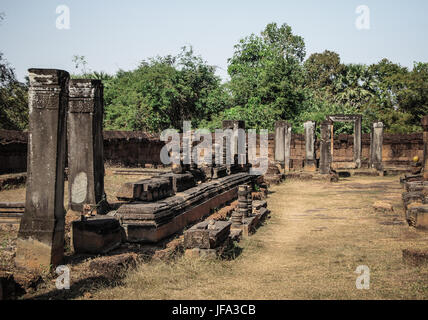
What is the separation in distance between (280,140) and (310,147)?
61.2 inches

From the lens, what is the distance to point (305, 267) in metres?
6.12

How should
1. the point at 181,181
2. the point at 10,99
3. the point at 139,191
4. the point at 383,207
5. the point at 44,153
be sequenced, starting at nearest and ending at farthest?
the point at 44,153, the point at 139,191, the point at 181,181, the point at 383,207, the point at 10,99

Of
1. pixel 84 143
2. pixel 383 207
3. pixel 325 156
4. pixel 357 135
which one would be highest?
pixel 357 135

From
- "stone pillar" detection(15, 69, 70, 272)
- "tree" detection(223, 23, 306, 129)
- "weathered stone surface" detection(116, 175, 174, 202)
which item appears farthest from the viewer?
"tree" detection(223, 23, 306, 129)

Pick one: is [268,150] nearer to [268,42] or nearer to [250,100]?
[250,100]

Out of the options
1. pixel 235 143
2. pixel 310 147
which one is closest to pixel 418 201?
pixel 235 143

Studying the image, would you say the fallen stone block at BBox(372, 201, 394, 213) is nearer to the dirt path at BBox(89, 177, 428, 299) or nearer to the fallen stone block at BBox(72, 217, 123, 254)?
the dirt path at BBox(89, 177, 428, 299)

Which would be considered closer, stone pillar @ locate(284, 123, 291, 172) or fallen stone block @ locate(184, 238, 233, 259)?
fallen stone block @ locate(184, 238, 233, 259)

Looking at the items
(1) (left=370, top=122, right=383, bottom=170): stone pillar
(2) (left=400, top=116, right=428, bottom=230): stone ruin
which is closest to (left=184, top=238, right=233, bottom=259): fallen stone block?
(2) (left=400, top=116, right=428, bottom=230): stone ruin

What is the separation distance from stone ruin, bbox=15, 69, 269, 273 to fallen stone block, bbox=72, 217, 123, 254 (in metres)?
0.01

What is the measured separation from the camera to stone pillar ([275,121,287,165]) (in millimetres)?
21047

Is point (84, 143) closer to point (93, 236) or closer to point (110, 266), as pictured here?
point (93, 236)

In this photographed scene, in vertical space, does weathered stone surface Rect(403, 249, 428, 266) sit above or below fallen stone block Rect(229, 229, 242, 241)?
above

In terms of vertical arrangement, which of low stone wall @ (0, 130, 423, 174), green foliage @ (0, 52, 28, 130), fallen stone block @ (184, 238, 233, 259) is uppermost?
green foliage @ (0, 52, 28, 130)
